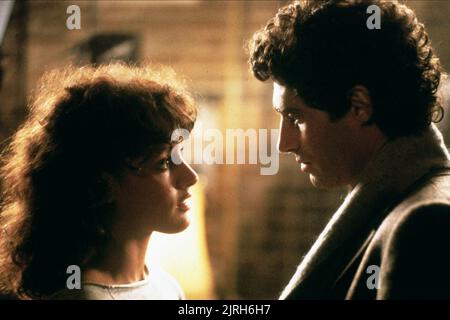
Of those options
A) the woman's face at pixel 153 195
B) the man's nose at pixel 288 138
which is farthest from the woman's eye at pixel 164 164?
the man's nose at pixel 288 138

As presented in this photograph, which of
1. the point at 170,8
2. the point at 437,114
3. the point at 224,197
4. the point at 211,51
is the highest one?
the point at 170,8

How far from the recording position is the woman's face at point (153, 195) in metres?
1.70

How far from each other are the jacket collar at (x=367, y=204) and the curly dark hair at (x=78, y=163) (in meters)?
0.56

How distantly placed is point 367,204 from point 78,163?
847 mm

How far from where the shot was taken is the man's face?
5.54 ft

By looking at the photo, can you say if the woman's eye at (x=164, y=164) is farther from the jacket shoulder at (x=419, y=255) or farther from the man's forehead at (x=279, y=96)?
the jacket shoulder at (x=419, y=255)

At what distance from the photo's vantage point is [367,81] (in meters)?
1.70

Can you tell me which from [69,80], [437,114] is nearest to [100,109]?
[69,80]

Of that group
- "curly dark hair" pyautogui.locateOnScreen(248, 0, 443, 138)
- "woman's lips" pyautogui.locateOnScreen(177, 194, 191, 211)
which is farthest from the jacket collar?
"woman's lips" pyautogui.locateOnScreen(177, 194, 191, 211)

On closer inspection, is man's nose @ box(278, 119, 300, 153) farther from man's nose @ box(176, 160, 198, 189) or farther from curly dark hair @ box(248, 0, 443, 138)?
man's nose @ box(176, 160, 198, 189)

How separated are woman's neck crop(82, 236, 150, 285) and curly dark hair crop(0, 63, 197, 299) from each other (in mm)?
34
